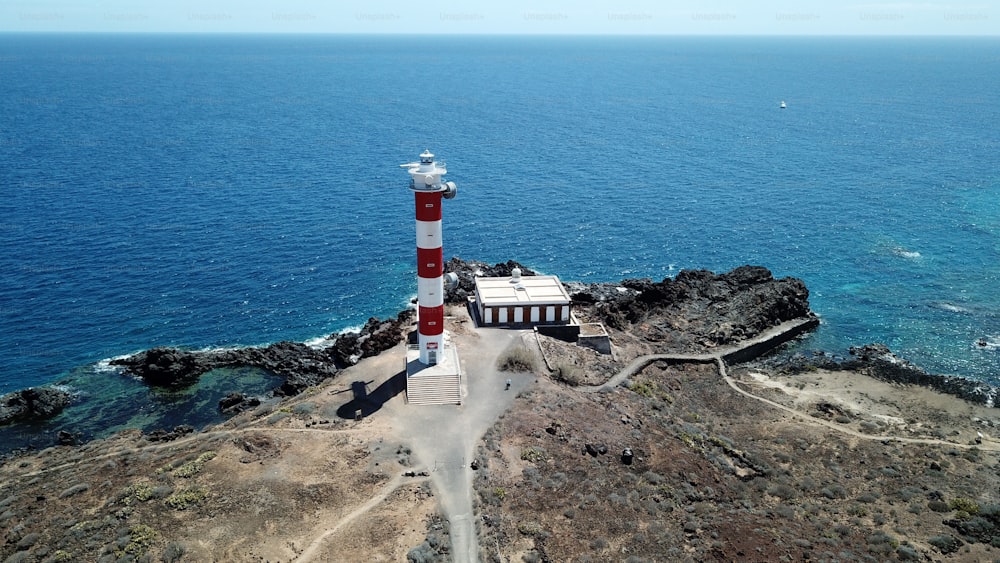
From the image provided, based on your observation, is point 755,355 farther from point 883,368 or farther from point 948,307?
point 948,307

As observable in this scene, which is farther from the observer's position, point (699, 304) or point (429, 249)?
point (699, 304)

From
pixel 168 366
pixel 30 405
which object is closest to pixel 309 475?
pixel 168 366

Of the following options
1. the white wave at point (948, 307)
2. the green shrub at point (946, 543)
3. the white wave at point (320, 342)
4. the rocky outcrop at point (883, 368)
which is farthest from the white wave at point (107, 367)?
the white wave at point (948, 307)

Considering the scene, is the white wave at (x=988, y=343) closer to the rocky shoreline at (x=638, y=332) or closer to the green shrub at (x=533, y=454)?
the rocky shoreline at (x=638, y=332)

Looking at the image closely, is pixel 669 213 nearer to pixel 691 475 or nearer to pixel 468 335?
pixel 468 335

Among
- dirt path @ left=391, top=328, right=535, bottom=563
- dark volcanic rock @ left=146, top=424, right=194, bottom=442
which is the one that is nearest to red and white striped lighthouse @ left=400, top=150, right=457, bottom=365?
dirt path @ left=391, top=328, right=535, bottom=563

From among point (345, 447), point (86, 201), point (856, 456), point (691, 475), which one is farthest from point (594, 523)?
point (86, 201)
